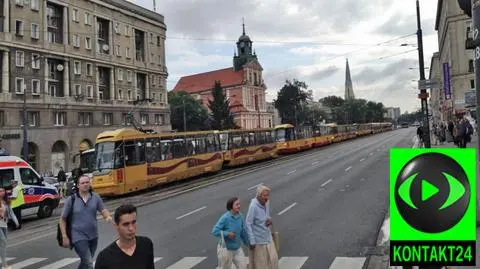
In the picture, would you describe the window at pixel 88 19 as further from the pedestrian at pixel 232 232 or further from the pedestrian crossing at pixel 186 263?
the pedestrian at pixel 232 232

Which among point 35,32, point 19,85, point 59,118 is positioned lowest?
point 59,118

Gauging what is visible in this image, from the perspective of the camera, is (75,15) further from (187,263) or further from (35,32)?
(187,263)

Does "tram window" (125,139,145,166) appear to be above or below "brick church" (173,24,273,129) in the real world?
below

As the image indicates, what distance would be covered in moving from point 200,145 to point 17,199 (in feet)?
52.4

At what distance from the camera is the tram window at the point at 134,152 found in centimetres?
2545

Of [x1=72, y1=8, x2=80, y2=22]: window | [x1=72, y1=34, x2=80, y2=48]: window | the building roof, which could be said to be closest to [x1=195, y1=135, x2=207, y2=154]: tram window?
[x1=72, y1=34, x2=80, y2=48]: window

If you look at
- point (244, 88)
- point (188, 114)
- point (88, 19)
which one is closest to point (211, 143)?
point (88, 19)

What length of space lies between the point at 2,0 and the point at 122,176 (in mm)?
32299

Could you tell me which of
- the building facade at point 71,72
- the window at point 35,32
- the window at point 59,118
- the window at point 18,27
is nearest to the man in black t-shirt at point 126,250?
the building facade at point 71,72

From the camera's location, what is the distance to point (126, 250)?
12.9 feet

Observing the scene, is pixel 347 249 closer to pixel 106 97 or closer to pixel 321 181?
pixel 321 181

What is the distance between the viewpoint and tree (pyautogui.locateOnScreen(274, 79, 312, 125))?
142 meters

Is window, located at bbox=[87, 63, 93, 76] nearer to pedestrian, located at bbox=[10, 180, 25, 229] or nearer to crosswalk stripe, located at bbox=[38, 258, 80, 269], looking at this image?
pedestrian, located at bbox=[10, 180, 25, 229]

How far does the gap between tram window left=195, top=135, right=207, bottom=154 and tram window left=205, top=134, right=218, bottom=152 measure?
0.57 meters
